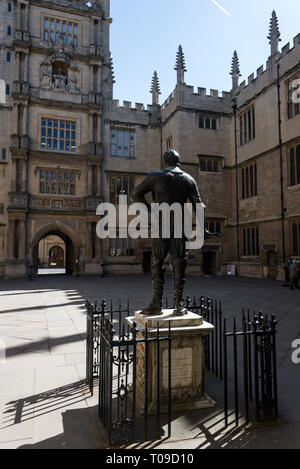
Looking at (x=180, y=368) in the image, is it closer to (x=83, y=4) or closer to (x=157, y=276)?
(x=157, y=276)

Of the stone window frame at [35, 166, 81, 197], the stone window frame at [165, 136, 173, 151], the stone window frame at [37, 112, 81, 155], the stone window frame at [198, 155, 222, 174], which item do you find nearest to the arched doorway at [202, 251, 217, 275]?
the stone window frame at [198, 155, 222, 174]

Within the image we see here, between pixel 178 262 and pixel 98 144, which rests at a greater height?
pixel 98 144

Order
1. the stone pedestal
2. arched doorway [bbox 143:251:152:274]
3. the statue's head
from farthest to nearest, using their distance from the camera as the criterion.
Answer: arched doorway [bbox 143:251:152:274]
the statue's head
the stone pedestal

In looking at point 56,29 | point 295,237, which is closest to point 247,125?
point 295,237

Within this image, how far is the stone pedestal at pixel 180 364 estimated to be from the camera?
346 cm

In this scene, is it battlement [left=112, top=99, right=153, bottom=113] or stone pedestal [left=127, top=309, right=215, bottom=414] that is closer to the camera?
stone pedestal [left=127, top=309, right=215, bottom=414]

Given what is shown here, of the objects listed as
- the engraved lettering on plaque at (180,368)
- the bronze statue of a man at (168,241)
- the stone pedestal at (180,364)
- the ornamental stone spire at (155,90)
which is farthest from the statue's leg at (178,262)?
the ornamental stone spire at (155,90)

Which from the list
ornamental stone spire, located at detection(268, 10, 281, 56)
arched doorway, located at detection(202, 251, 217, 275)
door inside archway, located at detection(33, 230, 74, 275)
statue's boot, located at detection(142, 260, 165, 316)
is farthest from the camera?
door inside archway, located at detection(33, 230, 74, 275)

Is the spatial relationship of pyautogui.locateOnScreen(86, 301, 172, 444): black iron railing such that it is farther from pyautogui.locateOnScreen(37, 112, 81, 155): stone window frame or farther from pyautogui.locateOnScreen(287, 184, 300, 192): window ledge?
pyautogui.locateOnScreen(37, 112, 81, 155): stone window frame

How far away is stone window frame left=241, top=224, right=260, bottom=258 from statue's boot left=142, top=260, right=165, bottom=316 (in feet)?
58.0

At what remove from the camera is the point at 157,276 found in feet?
12.9

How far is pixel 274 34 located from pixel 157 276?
21.3 meters

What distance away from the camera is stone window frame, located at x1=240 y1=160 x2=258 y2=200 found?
68.5 ft

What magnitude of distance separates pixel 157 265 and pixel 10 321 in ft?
17.2
